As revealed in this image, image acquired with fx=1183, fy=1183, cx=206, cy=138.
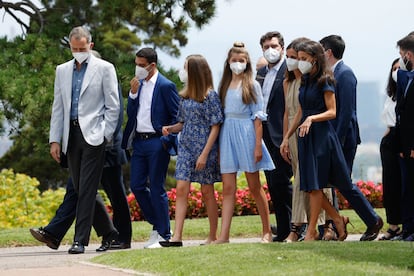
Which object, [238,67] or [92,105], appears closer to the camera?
[238,67]

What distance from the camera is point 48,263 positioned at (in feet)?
34.3

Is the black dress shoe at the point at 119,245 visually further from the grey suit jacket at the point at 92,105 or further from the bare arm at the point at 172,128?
the bare arm at the point at 172,128

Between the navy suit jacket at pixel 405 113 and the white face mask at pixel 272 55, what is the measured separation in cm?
127

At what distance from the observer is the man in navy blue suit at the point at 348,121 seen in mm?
→ 11328

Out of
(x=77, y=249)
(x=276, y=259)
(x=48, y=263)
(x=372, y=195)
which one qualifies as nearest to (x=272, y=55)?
(x=77, y=249)

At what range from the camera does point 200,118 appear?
37.1 ft

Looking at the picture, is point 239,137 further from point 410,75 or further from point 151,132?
point 410,75

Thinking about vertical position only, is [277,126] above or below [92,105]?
below

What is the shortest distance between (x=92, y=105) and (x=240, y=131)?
1473 mm

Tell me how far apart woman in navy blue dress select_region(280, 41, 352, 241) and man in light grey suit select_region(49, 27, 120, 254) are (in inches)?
75.5

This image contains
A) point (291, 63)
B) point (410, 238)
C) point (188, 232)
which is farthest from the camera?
point (188, 232)

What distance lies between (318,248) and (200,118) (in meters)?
2.20

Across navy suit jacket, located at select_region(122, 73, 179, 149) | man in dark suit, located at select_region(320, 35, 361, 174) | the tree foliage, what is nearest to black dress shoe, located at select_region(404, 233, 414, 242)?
man in dark suit, located at select_region(320, 35, 361, 174)

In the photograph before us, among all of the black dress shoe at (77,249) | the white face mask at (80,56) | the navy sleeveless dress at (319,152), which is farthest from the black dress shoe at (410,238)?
the white face mask at (80,56)
